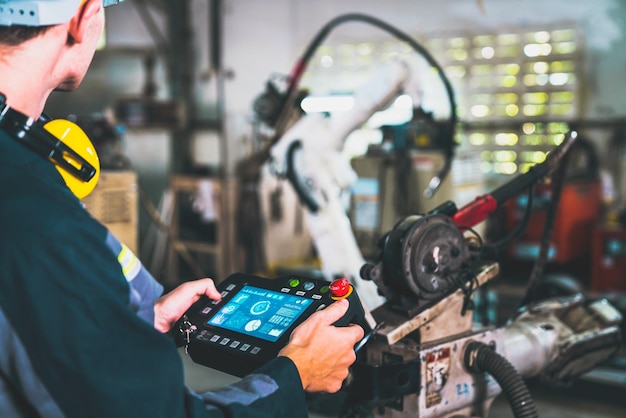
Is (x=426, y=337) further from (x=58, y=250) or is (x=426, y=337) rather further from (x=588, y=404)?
(x=588, y=404)

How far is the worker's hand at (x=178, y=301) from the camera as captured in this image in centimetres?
131

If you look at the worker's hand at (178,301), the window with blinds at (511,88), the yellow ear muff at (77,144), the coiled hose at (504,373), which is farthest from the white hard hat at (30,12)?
the window with blinds at (511,88)

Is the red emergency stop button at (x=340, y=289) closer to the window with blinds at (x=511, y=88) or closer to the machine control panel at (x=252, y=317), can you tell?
the machine control panel at (x=252, y=317)

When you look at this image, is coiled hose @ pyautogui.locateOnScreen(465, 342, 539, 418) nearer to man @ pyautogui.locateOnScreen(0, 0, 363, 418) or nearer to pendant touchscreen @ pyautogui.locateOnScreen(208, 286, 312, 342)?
pendant touchscreen @ pyautogui.locateOnScreen(208, 286, 312, 342)

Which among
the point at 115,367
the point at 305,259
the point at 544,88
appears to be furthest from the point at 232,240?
the point at 115,367

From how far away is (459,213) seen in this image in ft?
5.96

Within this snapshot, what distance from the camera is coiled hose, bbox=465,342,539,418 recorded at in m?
1.62

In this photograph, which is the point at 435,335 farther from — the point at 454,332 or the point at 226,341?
the point at 226,341

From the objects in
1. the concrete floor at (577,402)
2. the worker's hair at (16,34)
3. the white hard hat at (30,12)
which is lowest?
the concrete floor at (577,402)

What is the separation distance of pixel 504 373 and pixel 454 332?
15cm

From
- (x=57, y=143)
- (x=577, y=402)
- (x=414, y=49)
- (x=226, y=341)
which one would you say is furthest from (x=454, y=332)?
(x=414, y=49)

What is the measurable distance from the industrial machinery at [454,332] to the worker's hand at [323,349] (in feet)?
1.45

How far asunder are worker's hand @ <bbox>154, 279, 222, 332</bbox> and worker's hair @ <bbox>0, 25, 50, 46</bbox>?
21.1 inches

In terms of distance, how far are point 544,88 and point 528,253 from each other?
1197mm
